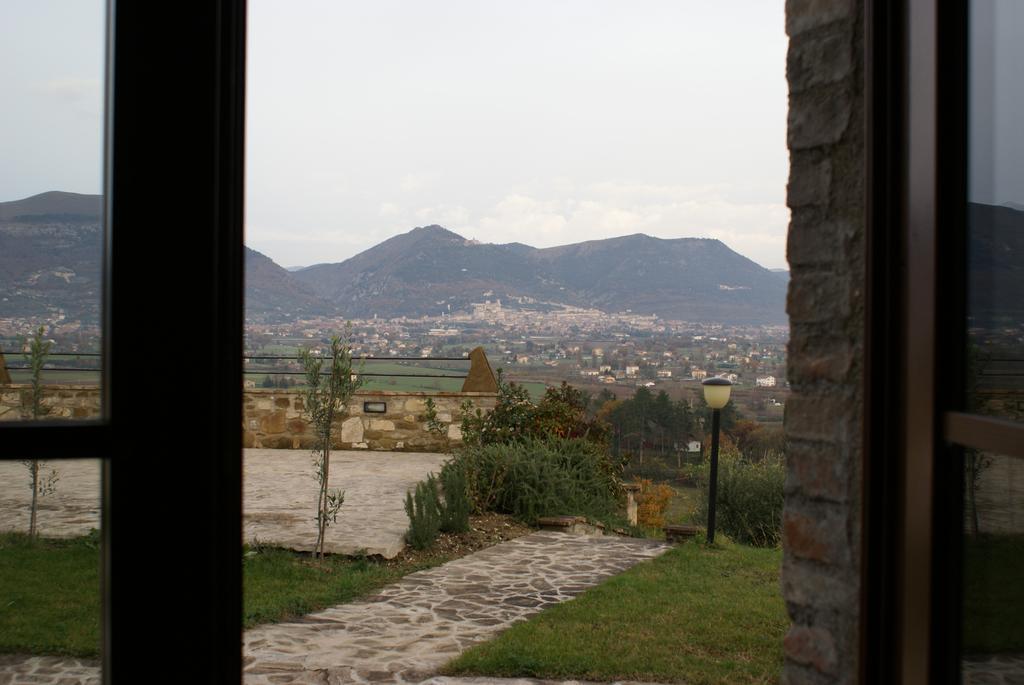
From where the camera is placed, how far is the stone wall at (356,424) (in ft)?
32.7

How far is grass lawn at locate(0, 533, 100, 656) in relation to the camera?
2.95ft

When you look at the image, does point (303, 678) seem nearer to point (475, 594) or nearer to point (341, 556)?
point (475, 594)

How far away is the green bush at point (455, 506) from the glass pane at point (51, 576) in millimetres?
5559

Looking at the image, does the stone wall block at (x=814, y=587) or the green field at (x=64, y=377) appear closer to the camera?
the green field at (x=64, y=377)

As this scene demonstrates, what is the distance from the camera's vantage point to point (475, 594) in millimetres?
4984

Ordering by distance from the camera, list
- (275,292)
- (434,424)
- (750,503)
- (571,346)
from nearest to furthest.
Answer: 1. (750,503)
2. (434,424)
3. (275,292)
4. (571,346)

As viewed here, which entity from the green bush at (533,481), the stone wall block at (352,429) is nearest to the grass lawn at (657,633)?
the green bush at (533,481)

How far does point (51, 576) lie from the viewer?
94 cm

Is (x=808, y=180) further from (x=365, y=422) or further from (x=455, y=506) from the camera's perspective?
(x=365, y=422)

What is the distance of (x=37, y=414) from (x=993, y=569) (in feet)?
3.56

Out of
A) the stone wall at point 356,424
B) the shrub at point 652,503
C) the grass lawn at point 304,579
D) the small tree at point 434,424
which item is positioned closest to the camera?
the grass lawn at point 304,579

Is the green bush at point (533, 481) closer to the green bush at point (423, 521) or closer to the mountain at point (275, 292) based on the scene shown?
the green bush at point (423, 521)

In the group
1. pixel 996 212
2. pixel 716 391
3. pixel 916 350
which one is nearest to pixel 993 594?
pixel 916 350

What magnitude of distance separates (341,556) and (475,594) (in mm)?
1238
